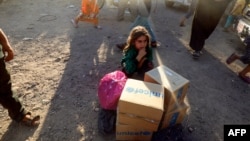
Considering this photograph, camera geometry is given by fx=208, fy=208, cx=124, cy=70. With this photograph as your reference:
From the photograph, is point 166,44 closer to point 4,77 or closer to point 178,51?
point 178,51

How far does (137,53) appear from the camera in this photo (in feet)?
10.7

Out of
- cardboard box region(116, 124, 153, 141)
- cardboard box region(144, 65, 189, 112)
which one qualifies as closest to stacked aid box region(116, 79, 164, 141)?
cardboard box region(116, 124, 153, 141)

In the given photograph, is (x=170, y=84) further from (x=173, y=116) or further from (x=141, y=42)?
(x=141, y=42)

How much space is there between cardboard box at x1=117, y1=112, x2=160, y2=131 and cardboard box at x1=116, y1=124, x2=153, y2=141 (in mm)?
Answer: 69

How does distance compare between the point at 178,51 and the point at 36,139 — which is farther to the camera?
the point at 178,51

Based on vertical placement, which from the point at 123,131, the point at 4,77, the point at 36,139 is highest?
the point at 4,77

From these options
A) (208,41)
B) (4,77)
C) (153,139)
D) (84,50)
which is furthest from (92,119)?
(208,41)

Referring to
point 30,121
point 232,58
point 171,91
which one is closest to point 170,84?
point 171,91

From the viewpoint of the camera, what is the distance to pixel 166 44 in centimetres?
516

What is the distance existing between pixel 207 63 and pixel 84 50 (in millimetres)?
2696

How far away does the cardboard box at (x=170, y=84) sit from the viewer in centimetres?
241

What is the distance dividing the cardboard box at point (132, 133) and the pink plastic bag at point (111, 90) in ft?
1.12

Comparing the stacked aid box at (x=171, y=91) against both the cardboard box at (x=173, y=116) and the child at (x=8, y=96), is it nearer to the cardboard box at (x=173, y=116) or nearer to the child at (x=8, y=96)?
the cardboard box at (x=173, y=116)

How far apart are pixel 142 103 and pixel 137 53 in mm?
1303
